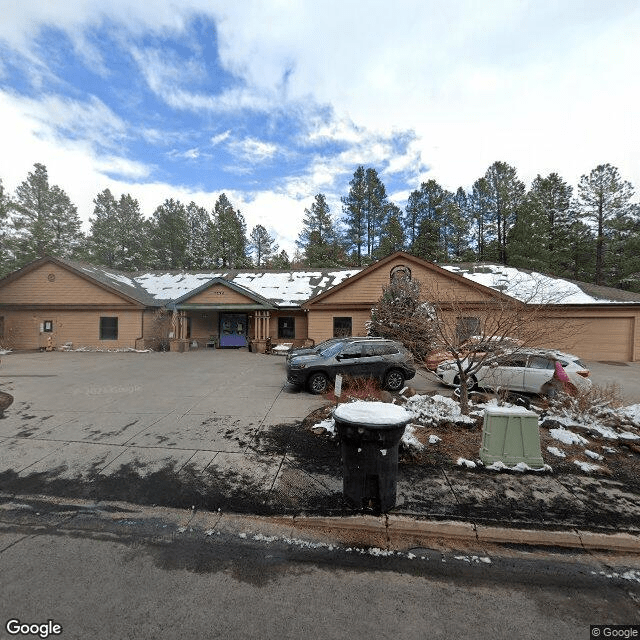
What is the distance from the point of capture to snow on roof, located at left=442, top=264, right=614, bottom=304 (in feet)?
52.7

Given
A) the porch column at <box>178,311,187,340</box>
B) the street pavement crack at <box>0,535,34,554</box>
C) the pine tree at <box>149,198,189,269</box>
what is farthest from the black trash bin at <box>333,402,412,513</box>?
the pine tree at <box>149,198,189,269</box>

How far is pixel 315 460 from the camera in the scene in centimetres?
480

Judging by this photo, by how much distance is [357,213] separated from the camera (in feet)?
123

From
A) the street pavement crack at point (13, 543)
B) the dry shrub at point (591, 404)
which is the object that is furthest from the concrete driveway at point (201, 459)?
the dry shrub at point (591, 404)

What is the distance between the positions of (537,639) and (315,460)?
A: 3.08 m

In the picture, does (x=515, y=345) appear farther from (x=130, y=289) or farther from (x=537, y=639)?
(x=130, y=289)

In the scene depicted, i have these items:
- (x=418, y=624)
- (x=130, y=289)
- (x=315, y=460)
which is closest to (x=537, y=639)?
(x=418, y=624)

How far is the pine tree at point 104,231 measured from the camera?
3854 centimetres

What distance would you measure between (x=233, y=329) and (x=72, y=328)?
1001cm

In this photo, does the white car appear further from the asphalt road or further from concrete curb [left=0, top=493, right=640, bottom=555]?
the asphalt road

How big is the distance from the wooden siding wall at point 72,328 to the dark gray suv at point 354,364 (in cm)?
1522

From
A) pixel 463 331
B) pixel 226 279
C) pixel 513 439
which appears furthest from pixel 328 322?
pixel 513 439

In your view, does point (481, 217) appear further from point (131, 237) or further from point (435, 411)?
point (131, 237)

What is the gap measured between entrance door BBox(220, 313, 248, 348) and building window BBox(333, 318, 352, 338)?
6366 mm
